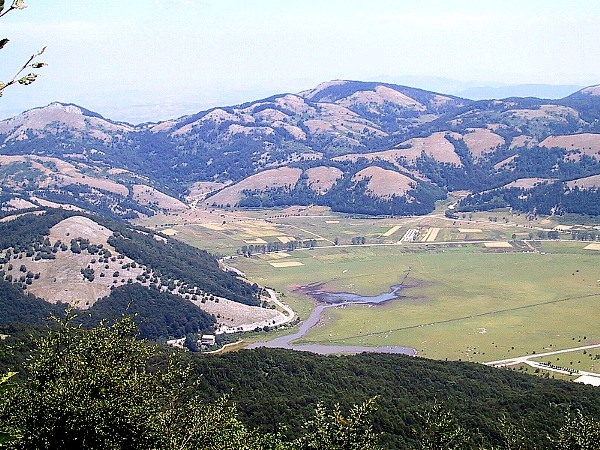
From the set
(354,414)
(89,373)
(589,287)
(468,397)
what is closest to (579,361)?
(468,397)

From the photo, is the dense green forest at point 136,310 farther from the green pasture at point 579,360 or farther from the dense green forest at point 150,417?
the green pasture at point 579,360

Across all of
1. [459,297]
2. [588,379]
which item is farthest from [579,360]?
[459,297]

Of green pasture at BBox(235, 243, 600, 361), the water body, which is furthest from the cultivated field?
the water body

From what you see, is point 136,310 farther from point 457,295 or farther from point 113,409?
point 113,409

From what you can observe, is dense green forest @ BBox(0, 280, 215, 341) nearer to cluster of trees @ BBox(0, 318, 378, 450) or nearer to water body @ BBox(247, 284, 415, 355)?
water body @ BBox(247, 284, 415, 355)

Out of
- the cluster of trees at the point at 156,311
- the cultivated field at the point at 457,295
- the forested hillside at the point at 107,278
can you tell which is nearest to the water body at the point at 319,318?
the cultivated field at the point at 457,295
